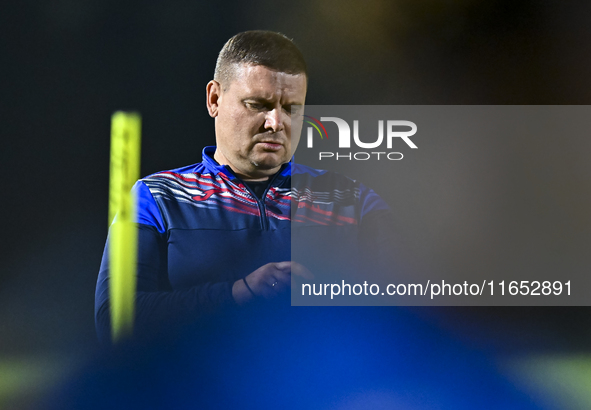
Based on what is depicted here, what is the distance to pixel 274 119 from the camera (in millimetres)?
1571

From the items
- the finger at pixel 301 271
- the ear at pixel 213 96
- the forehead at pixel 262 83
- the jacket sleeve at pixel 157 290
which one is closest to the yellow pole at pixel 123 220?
the jacket sleeve at pixel 157 290

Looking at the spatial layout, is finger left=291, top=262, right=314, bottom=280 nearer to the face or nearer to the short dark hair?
the face

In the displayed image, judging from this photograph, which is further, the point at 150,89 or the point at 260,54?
the point at 150,89

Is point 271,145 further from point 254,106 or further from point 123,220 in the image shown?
point 123,220

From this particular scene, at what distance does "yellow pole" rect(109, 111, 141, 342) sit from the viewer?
1540 mm

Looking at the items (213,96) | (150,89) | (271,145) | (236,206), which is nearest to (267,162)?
(271,145)

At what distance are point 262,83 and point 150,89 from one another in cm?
43

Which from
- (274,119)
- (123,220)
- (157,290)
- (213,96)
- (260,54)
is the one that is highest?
(260,54)

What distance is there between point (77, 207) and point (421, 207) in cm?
121

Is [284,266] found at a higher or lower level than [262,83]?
lower

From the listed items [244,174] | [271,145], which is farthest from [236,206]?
[271,145]

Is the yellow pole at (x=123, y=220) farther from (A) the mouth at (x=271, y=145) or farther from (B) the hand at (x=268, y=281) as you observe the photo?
(A) the mouth at (x=271, y=145)

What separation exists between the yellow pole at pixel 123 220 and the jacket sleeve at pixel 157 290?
0.09 feet

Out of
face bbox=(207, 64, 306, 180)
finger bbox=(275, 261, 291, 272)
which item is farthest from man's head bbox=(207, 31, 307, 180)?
finger bbox=(275, 261, 291, 272)
